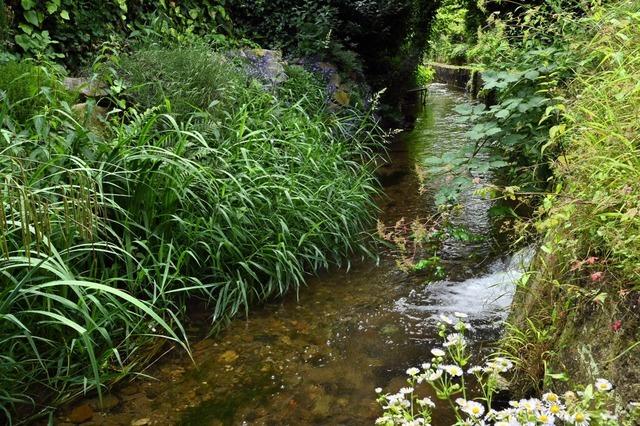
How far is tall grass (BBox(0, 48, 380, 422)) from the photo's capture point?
225 cm

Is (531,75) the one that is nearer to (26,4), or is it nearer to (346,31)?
(26,4)

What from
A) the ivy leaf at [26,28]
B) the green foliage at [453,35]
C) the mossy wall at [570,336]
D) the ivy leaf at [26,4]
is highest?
the green foliage at [453,35]

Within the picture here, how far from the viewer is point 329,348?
286 centimetres

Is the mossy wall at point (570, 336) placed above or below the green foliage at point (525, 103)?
below

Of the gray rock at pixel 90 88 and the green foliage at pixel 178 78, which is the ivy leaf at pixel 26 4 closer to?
the gray rock at pixel 90 88

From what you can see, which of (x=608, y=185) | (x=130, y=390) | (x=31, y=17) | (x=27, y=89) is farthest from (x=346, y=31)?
(x=130, y=390)

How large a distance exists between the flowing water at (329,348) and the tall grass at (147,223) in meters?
0.19

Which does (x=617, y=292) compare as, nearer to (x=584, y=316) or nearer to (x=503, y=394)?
(x=584, y=316)

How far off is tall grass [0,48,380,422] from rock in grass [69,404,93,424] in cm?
8

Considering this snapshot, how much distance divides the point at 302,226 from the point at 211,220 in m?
0.79

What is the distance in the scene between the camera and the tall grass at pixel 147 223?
7.39ft

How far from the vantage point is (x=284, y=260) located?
3.37 metres

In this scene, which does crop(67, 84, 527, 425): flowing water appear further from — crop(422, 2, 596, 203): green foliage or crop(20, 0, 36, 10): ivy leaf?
crop(20, 0, 36, 10): ivy leaf

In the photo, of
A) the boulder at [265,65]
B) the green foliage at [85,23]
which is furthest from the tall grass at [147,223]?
the boulder at [265,65]
